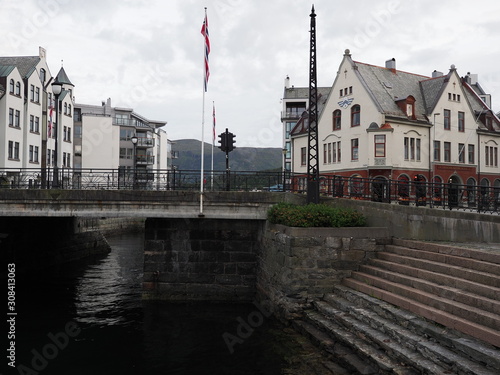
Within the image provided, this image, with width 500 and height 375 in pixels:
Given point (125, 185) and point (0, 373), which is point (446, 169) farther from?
point (0, 373)

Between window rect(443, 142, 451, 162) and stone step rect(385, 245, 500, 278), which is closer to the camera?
stone step rect(385, 245, 500, 278)

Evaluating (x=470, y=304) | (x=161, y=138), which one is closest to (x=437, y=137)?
(x=470, y=304)

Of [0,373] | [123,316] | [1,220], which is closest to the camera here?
[0,373]

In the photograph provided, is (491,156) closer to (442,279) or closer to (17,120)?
(442,279)

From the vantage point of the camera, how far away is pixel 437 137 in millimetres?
36062

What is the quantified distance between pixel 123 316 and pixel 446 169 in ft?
102

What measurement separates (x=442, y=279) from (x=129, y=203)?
1153cm

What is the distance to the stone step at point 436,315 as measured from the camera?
7.56m

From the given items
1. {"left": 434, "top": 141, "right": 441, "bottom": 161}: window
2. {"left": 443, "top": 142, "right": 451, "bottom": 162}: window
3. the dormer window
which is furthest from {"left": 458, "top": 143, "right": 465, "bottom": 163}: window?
the dormer window

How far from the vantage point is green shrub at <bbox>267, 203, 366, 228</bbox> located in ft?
46.0

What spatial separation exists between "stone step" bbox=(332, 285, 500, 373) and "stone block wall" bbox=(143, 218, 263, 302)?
6.48 metres

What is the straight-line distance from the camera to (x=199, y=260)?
58.1 ft

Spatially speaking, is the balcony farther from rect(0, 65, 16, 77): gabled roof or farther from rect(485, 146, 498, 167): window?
rect(485, 146, 498, 167): window

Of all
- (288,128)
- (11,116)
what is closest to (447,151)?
(288,128)
